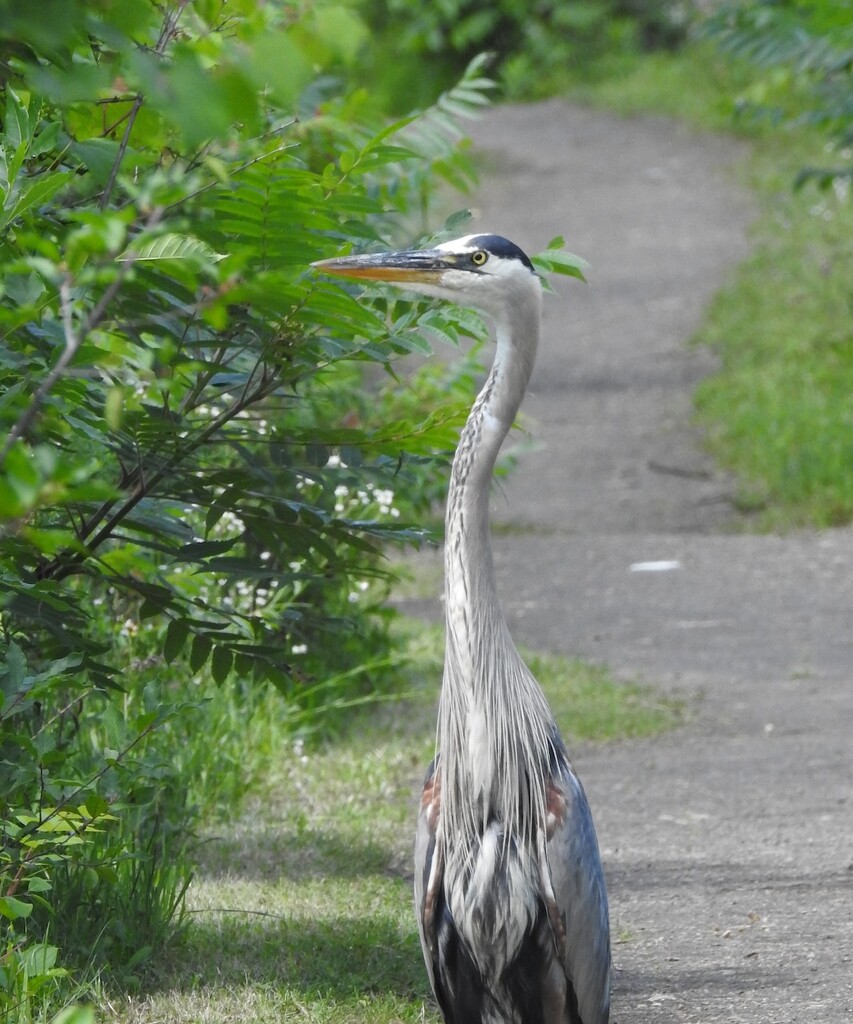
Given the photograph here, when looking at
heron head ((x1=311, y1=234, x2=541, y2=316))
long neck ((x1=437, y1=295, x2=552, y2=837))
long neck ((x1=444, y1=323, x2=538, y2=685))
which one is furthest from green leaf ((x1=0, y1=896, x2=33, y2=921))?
heron head ((x1=311, y1=234, x2=541, y2=316))

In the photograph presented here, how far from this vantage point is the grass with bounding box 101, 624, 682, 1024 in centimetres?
383

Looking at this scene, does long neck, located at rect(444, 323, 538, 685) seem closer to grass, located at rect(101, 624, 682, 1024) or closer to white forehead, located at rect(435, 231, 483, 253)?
white forehead, located at rect(435, 231, 483, 253)

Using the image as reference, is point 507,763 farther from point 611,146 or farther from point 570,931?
point 611,146

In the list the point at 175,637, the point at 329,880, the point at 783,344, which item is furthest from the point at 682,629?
the point at 783,344

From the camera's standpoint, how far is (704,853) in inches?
203

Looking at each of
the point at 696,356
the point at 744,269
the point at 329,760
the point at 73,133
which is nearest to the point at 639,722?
the point at 329,760

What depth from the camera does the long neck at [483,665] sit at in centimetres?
352

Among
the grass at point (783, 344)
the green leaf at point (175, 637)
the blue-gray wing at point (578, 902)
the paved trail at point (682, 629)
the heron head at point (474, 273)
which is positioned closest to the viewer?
the blue-gray wing at point (578, 902)

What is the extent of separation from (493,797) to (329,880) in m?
1.46

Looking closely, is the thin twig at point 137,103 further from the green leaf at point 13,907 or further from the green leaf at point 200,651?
the green leaf at point 13,907

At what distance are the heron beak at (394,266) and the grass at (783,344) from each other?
6.41 metres

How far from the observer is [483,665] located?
356cm

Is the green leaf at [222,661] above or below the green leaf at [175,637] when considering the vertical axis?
below

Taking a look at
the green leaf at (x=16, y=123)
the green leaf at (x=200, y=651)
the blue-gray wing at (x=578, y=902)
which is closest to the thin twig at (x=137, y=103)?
the green leaf at (x=16, y=123)
